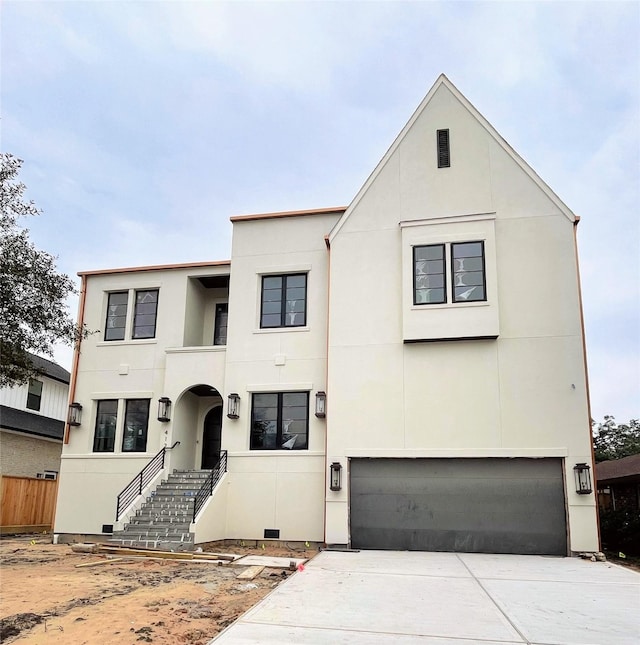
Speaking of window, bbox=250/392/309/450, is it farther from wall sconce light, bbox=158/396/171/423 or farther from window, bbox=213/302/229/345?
window, bbox=213/302/229/345

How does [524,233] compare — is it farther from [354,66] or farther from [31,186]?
[31,186]

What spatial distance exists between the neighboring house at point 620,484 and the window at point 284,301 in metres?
9.96

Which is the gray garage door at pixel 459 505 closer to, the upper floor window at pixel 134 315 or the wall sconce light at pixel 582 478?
the wall sconce light at pixel 582 478

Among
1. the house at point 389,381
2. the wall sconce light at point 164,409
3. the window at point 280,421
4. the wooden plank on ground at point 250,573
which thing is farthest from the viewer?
the wall sconce light at point 164,409

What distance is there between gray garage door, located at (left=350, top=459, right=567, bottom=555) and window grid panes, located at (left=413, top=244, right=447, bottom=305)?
3968 mm

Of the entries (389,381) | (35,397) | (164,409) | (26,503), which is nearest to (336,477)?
(389,381)

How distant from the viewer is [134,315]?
18.4 m

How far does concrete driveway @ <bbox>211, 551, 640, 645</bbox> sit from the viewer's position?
6.14 meters

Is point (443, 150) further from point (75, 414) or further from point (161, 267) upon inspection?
point (75, 414)

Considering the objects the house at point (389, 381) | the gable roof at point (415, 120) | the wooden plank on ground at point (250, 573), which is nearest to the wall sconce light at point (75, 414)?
the house at point (389, 381)

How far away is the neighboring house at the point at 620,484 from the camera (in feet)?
56.0

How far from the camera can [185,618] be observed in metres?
7.09

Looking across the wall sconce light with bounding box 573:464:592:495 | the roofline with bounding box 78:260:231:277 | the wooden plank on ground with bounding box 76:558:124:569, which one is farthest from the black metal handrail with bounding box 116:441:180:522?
the wall sconce light with bounding box 573:464:592:495

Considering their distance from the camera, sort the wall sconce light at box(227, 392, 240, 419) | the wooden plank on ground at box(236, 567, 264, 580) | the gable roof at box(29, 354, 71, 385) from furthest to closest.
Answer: the gable roof at box(29, 354, 71, 385) < the wall sconce light at box(227, 392, 240, 419) < the wooden plank on ground at box(236, 567, 264, 580)
